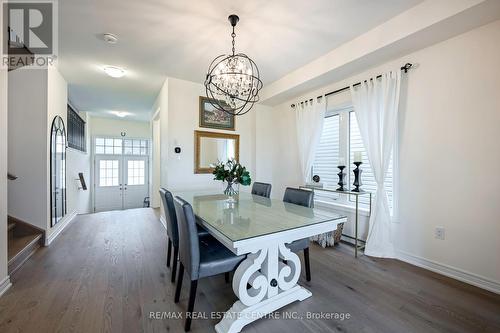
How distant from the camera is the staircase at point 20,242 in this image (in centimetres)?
228

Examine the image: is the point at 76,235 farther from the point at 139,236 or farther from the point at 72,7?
the point at 72,7

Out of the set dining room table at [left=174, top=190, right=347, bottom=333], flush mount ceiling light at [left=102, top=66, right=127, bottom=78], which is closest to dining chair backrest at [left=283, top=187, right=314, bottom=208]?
dining room table at [left=174, top=190, right=347, bottom=333]

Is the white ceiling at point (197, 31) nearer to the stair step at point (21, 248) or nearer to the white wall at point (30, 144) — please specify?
the white wall at point (30, 144)

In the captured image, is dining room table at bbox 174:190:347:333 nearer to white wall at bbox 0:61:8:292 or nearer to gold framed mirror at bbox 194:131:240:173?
white wall at bbox 0:61:8:292

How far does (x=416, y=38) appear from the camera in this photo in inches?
84.8

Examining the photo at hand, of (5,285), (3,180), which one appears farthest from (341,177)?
(5,285)

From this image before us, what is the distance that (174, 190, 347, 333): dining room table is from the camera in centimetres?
141

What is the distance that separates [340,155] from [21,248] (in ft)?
14.0

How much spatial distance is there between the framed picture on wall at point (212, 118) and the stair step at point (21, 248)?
9.18ft

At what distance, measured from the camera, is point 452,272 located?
7.02 feet

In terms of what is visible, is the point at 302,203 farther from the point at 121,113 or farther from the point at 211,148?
the point at 121,113

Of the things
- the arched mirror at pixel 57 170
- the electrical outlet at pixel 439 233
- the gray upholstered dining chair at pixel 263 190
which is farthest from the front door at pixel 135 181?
the electrical outlet at pixel 439 233

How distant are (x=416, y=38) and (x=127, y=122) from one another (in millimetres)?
7575

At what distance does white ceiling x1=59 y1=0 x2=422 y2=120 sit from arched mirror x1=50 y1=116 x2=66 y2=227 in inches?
38.8
